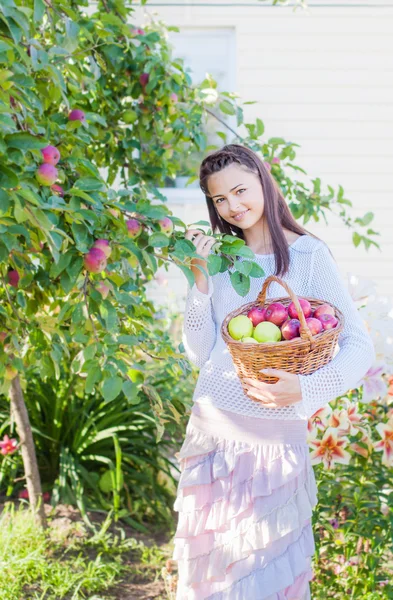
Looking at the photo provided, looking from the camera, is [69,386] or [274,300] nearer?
[274,300]

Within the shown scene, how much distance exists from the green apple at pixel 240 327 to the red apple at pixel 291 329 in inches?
3.1

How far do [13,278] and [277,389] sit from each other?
2.92ft

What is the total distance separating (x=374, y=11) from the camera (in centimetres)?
474

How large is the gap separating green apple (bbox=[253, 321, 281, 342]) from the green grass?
1.26 meters

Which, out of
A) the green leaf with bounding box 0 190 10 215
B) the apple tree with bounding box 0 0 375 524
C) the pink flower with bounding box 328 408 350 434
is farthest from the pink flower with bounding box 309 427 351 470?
the green leaf with bounding box 0 190 10 215

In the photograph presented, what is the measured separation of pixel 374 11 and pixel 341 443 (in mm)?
3698

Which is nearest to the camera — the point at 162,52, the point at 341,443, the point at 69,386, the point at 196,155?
the point at 341,443

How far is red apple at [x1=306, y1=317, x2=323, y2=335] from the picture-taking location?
56.9 inches

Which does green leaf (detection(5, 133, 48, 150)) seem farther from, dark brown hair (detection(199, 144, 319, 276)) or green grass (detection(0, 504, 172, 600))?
green grass (detection(0, 504, 172, 600))

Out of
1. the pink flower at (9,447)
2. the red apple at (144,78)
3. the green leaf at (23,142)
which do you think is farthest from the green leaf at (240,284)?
the pink flower at (9,447)

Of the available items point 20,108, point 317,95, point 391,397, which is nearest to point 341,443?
point 391,397

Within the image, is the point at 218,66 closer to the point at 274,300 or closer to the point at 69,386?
the point at 69,386

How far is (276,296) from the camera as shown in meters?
1.76

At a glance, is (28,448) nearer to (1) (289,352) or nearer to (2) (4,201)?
(1) (289,352)
